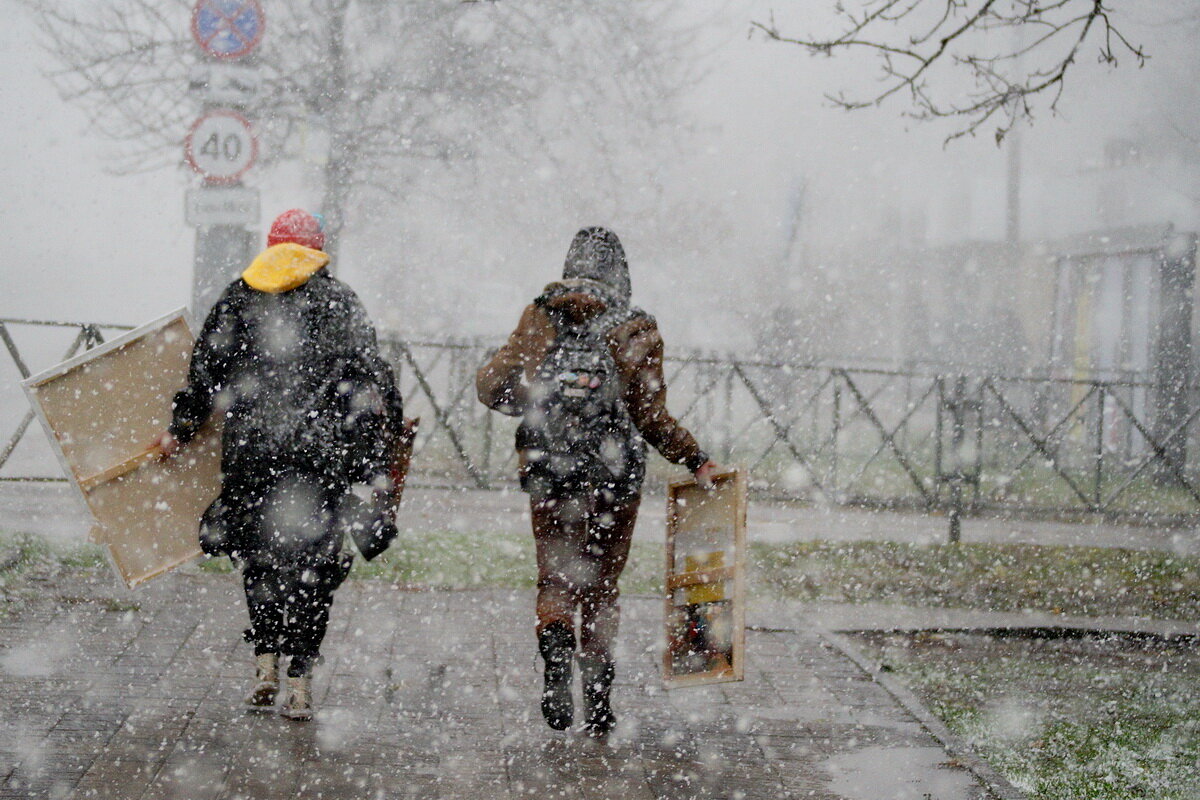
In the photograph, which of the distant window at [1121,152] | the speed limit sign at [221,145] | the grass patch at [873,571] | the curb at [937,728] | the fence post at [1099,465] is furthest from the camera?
the distant window at [1121,152]

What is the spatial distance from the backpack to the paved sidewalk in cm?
89

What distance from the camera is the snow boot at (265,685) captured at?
4.01m

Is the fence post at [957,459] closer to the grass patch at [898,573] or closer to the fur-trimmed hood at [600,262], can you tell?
the grass patch at [898,573]

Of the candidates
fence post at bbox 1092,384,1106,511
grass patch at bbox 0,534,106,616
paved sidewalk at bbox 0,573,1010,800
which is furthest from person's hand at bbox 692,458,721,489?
fence post at bbox 1092,384,1106,511

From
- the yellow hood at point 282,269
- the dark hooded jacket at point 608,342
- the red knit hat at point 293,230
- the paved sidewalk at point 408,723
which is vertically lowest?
the paved sidewalk at point 408,723

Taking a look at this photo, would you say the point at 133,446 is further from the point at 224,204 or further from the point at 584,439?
the point at 224,204

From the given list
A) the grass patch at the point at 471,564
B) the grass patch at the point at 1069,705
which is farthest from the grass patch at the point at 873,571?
the grass patch at the point at 1069,705

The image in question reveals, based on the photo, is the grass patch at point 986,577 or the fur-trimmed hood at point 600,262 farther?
the grass patch at point 986,577

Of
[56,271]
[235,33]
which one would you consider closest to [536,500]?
[235,33]

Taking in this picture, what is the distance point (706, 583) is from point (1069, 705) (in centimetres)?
194

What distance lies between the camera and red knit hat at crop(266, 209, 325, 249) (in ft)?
13.1

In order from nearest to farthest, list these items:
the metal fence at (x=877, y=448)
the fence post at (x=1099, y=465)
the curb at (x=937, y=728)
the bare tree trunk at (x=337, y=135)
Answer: the curb at (x=937, y=728) → the metal fence at (x=877, y=448) → the fence post at (x=1099, y=465) → the bare tree trunk at (x=337, y=135)

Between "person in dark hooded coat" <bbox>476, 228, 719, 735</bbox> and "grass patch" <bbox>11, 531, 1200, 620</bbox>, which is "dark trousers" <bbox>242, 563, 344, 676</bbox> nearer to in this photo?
"person in dark hooded coat" <bbox>476, 228, 719, 735</bbox>

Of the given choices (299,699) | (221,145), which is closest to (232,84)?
(221,145)
